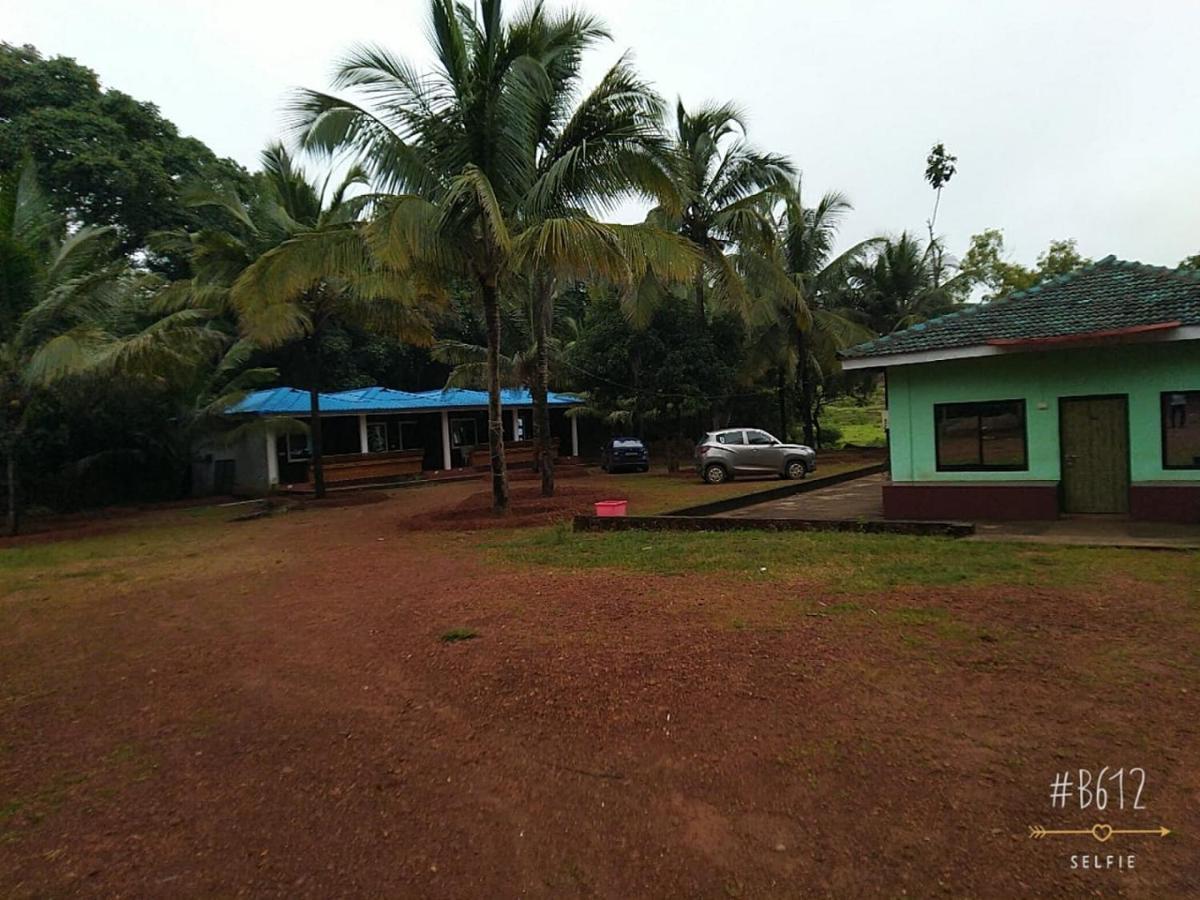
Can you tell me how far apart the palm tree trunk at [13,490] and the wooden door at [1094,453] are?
711 inches

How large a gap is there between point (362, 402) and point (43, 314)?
1153cm

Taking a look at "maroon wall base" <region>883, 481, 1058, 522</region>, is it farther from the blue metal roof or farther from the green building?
the blue metal roof

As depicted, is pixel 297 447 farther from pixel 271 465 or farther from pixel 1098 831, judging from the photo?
pixel 1098 831

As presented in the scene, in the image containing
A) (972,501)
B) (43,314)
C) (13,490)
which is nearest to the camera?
(972,501)

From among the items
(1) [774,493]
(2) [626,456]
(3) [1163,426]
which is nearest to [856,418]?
(2) [626,456]

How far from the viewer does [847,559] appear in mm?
8180

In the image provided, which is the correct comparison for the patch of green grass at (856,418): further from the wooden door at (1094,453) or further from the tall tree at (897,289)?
the wooden door at (1094,453)

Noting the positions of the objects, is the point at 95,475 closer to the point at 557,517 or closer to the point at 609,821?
the point at 557,517

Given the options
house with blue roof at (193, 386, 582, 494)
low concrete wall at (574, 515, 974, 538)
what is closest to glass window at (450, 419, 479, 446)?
house with blue roof at (193, 386, 582, 494)

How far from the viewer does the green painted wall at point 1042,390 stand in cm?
1023

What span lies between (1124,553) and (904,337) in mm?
5103

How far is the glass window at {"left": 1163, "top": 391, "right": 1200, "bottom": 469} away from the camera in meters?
10.0

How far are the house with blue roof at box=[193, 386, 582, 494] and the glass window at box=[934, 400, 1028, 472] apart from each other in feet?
52.3

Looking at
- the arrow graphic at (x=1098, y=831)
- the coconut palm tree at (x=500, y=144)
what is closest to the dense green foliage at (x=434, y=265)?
the coconut palm tree at (x=500, y=144)
